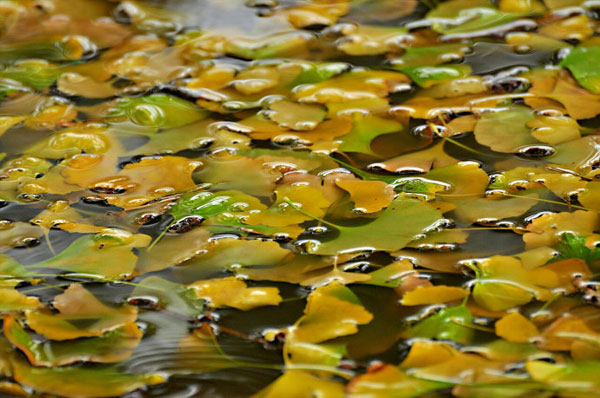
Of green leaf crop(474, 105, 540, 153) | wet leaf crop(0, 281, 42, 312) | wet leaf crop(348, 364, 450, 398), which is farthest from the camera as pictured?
green leaf crop(474, 105, 540, 153)

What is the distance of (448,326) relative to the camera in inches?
23.7

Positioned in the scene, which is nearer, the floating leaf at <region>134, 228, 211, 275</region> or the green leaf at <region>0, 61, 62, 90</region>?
the floating leaf at <region>134, 228, 211, 275</region>

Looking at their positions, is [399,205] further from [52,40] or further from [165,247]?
[52,40]

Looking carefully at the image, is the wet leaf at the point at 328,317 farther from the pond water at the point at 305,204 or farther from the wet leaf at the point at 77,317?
the wet leaf at the point at 77,317

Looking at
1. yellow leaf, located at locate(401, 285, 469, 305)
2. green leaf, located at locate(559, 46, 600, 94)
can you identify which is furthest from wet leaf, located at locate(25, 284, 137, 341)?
green leaf, located at locate(559, 46, 600, 94)

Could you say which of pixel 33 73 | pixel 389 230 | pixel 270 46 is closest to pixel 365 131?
pixel 389 230

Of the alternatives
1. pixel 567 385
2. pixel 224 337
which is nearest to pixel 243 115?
pixel 224 337

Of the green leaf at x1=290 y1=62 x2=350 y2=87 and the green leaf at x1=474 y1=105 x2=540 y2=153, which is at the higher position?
the green leaf at x1=474 y1=105 x2=540 y2=153

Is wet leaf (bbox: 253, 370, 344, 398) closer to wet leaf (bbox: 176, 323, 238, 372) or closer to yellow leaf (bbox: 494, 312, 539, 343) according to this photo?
wet leaf (bbox: 176, 323, 238, 372)

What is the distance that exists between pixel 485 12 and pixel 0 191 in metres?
0.84

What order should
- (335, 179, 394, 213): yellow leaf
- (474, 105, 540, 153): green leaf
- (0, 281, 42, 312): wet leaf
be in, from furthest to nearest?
(474, 105, 540, 153): green leaf
(335, 179, 394, 213): yellow leaf
(0, 281, 42, 312): wet leaf

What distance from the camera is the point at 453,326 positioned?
60cm

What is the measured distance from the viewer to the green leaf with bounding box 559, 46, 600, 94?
98 cm

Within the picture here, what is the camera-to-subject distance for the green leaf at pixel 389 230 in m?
0.70
